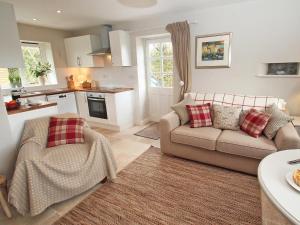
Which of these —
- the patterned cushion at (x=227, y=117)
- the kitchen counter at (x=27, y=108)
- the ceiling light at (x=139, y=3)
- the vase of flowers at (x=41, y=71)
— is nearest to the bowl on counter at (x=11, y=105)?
the kitchen counter at (x=27, y=108)

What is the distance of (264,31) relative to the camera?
282cm

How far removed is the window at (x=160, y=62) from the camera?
158 inches

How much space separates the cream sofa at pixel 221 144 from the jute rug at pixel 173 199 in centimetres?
15

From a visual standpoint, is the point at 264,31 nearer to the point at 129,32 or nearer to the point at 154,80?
the point at 154,80

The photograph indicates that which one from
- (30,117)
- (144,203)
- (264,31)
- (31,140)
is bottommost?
(144,203)

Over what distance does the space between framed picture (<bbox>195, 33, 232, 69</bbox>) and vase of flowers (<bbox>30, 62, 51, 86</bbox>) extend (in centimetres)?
353

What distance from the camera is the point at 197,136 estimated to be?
244 centimetres

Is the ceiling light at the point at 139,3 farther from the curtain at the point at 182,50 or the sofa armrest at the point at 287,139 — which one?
the sofa armrest at the point at 287,139

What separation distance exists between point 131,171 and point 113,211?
0.71m

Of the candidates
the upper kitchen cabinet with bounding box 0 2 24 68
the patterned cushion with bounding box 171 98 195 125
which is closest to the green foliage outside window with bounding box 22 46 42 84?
the upper kitchen cabinet with bounding box 0 2 24 68

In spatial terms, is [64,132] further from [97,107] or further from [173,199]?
[97,107]

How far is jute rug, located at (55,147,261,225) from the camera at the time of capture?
1694mm

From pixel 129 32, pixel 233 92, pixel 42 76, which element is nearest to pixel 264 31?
pixel 233 92

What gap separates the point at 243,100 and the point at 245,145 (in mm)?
837
